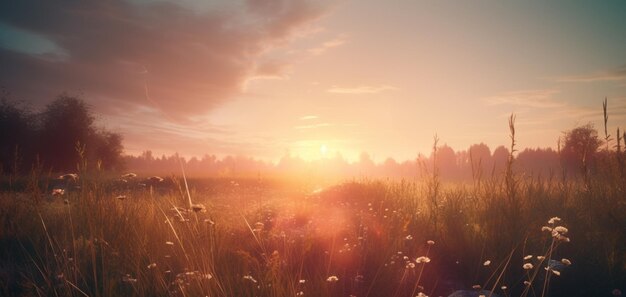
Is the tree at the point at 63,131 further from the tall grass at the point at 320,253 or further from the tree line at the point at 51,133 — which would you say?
the tall grass at the point at 320,253

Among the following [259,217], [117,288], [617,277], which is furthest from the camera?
[259,217]

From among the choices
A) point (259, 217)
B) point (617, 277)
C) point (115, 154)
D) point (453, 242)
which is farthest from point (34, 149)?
point (617, 277)

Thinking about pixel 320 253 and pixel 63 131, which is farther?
pixel 63 131

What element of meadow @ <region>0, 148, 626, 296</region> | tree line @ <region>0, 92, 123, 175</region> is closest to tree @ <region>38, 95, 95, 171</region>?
tree line @ <region>0, 92, 123, 175</region>

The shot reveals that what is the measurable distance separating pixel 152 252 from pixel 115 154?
39.7m

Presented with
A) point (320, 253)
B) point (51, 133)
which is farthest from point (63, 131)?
point (320, 253)

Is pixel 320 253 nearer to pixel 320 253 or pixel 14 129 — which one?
pixel 320 253

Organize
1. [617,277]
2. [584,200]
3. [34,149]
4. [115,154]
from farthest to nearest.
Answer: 1. [115,154]
2. [34,149]
3. [584,200]
4. [617,277]

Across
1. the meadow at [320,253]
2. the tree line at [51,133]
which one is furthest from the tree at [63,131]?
the meadow at [320,253]

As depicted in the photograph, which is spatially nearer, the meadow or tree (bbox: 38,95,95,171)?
the meadow

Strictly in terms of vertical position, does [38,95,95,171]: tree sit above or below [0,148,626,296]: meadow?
above

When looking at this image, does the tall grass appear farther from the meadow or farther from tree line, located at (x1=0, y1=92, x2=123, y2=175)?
tree line, located at (x1=0, y1=92, x2=123, y2=175)

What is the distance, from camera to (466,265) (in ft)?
15.4

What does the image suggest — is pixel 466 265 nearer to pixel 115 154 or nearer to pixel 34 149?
pixel 34 149
